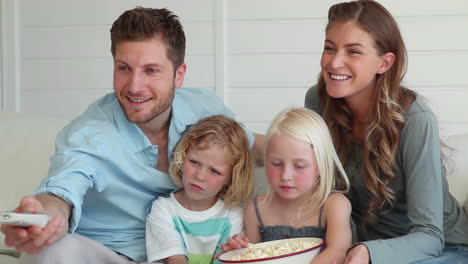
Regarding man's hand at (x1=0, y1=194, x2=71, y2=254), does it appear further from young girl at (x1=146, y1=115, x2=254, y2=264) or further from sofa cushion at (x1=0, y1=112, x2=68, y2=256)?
sofa cushion at (x1=0, y1=112, x2=68, y2=256)

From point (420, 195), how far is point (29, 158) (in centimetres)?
143

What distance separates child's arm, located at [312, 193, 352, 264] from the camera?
74.5 inches

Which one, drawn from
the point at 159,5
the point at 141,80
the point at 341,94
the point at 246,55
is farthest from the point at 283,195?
the point at 159,5

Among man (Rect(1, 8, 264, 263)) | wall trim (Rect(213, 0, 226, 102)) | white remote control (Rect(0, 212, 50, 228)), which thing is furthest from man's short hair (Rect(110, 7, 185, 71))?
wall trim (Rect(213, 0, 226, 102))

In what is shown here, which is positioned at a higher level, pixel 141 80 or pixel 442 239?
pixel 141 80

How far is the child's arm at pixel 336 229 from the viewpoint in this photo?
6.21 ft

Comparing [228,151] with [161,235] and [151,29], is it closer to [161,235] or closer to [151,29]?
[161,235]

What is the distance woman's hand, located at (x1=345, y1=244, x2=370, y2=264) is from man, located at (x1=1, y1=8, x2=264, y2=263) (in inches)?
Answer: 25.2

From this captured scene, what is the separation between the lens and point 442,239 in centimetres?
198

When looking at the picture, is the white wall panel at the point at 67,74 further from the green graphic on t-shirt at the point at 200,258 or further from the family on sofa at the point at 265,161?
A: the green graphic on t-shirt at the point at 200,258

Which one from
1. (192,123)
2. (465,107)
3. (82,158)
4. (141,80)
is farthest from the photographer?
(465,107)

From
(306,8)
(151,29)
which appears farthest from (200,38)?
(151,29)

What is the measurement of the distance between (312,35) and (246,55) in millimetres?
352

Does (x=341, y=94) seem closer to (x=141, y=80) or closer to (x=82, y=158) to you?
(x=141, y=80)
